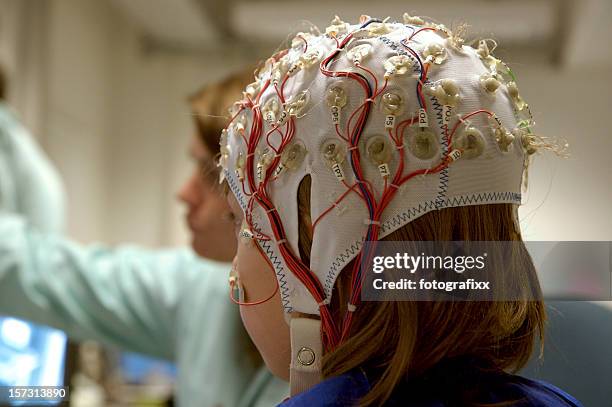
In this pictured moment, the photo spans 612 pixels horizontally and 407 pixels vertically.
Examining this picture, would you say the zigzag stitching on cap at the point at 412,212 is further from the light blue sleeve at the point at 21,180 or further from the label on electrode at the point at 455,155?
the light blue sleeve at the point at 21,180

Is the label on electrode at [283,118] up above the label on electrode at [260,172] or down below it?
above

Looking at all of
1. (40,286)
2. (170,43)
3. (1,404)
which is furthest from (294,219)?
(170,43)

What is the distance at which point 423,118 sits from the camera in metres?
0.40

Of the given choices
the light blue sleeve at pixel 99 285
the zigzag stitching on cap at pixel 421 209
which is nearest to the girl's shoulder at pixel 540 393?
the zigzag stitching on cap at pixel 421 209

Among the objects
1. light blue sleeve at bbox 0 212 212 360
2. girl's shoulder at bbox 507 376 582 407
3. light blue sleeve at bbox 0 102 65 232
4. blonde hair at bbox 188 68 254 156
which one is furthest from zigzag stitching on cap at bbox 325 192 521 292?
light blue sleeve at bbox 0 102 65 232

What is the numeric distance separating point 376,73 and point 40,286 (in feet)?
2.59

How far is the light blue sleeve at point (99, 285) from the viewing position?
40.4 inches

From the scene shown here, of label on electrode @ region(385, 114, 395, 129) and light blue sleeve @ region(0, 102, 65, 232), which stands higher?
light blue sleeve @ region(0, 102, 65, 232)

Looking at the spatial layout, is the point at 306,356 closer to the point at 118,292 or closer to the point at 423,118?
the point at 423,118

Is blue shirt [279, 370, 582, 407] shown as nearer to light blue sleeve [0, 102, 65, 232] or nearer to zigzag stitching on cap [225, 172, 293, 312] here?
zigzag stitching on cap [225, 172, 293, 312]

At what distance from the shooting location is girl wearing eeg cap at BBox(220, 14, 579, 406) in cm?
40

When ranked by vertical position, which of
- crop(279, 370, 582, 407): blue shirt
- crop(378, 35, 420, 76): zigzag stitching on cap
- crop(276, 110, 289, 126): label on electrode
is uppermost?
crop(378, 35, 420, 76): zigzag stitching on cap

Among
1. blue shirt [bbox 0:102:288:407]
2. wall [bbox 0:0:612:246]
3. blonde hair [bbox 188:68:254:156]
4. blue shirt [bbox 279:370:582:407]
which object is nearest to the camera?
blue shirt [bbox 279:370:582:407]

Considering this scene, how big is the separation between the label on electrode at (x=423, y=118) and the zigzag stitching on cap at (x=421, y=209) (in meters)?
0.04
